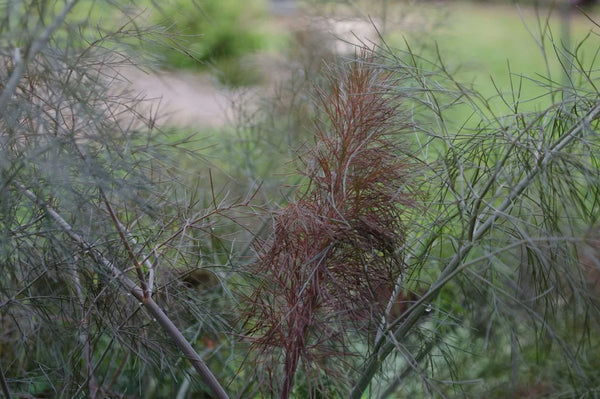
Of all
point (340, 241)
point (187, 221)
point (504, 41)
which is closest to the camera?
point (340, 241)

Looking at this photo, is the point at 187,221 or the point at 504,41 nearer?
the point at 187,221

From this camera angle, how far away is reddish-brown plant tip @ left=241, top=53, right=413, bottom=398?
1534mm

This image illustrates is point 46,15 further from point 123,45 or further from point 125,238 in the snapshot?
point 125,238

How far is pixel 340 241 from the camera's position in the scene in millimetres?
1534

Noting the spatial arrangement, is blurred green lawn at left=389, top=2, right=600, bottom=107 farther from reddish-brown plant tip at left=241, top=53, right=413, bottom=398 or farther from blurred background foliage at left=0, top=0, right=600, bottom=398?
reddish-brown plant tip at left=241, top=53, right=413, bottom=398

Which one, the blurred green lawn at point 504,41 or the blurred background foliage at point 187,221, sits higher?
the blurred green lawn at point 504,41

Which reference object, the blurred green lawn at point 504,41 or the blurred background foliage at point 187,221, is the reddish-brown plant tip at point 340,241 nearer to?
the blurred background foliage at point 187,221

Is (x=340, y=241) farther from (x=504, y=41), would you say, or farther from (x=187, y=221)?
(x=504, y=41)

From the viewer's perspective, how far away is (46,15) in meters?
1.30

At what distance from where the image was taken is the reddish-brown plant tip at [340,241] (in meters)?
1.53

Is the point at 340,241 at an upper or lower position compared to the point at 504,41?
lower

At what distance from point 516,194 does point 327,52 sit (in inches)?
77.0

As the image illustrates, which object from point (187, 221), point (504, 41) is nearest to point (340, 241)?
point (187, 221)

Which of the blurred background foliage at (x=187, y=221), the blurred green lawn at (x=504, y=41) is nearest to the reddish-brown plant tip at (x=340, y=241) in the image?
the blurred background foliage at (x=187, y=221)
